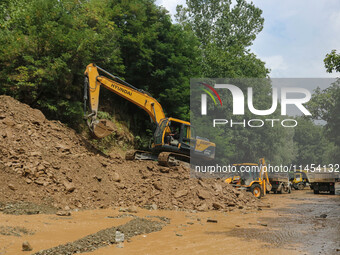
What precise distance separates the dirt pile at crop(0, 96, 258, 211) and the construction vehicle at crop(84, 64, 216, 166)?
94 centimetres

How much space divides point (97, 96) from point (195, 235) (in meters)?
9.46

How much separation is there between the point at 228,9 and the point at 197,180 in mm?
31703

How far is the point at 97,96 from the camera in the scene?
52.9ft

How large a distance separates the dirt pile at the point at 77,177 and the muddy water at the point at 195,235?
1.31 meters

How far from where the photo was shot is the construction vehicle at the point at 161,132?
52.7ft

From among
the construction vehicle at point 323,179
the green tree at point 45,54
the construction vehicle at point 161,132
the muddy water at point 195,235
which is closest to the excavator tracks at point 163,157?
the construction vehicle at point 161,132

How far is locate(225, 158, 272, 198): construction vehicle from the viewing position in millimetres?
19812

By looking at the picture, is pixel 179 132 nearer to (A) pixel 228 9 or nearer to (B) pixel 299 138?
(A) pixel 228 9

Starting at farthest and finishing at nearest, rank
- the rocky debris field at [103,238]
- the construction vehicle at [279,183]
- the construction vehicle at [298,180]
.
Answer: the construction vehicle at [298,180]
the construction vehicle at [279,183]
the rocky debris field at [103,238]

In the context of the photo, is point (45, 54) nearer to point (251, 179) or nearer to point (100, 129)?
point (100, 129)

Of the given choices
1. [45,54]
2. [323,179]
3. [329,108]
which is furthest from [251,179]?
[329,108]

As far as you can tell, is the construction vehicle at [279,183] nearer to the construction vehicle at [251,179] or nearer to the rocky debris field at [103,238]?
the construction vehicle at [251,179]

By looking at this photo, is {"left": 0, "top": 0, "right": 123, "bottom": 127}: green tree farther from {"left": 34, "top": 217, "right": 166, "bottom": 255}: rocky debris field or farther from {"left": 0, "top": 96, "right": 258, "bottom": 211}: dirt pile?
{"left": 34, "top": 217, "right": 166, "bottom": 255}: rocky debris field

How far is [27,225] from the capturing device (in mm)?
7965
